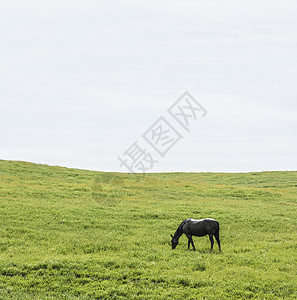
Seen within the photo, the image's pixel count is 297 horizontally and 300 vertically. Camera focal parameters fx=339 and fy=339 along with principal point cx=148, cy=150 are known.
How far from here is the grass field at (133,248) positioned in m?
14.5

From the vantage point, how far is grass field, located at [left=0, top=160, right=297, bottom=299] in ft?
47.6

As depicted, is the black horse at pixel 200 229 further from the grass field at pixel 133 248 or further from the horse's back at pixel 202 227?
the grass field at pixel 133 248

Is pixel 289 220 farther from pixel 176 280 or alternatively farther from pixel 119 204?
pixel 176 280

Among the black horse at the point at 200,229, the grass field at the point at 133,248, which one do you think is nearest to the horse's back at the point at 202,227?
the black horse at the point at 200,229

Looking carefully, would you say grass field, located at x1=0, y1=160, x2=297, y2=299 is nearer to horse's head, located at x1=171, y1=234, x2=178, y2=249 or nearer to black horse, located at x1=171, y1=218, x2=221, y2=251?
horse's head, located at x1=171, y1=234, x2=178, y2=249

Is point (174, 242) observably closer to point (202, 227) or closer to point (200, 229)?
point (200, 229)

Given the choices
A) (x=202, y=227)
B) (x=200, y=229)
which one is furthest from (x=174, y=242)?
(x=202, y=227)

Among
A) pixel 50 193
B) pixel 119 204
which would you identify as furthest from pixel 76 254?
pixel 50 193

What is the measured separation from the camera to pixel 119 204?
33.9 m

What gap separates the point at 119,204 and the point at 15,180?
17.3 metres

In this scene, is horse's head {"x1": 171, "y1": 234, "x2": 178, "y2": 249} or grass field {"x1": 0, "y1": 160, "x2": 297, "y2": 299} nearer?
grass field {"x1": 0, "y1": 160, "x2": 297, "y2": 299}

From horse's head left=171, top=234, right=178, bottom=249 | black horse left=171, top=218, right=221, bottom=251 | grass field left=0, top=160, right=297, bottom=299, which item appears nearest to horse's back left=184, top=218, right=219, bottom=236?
black horse left=171, top=218, right=221, bottom=251

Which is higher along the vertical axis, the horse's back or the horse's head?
the horse's back

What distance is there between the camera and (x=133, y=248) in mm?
20094
